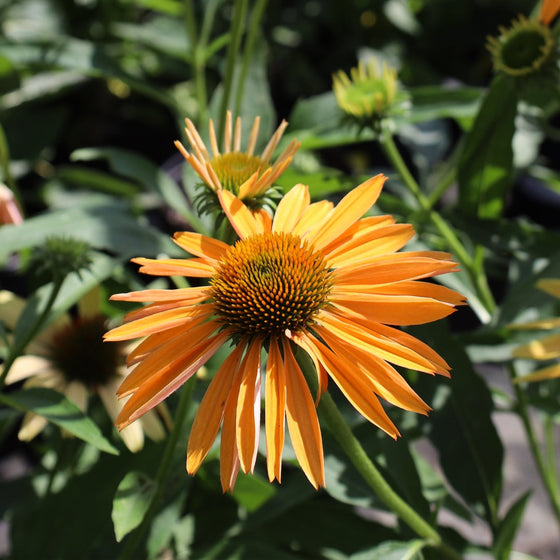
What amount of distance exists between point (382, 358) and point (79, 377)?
424mm

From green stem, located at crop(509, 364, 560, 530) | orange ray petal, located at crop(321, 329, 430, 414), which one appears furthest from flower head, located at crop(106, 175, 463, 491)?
green stem, located at crop(509, 364, 560, 530)

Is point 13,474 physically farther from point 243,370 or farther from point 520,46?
point 520,46

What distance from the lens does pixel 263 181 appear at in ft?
1.77

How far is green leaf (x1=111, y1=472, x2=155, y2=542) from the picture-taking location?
516 mm

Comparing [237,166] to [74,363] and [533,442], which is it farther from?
[533,442]

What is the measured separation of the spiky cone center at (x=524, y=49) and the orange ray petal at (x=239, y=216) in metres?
0.37

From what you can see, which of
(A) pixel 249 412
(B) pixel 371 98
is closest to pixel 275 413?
(A) pixel 249 412

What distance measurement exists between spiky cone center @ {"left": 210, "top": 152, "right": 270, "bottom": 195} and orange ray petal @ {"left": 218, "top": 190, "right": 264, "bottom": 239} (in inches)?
2.2

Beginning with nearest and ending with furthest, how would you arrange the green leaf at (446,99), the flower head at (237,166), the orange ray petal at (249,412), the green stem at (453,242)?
the orange ray petal at (249,412) < the flower head at (237,166) < the green stem at (453,242) < the green leaf at (446,99)

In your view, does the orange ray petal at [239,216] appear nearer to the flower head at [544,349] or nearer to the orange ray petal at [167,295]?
the orange ray petal at [167,295]

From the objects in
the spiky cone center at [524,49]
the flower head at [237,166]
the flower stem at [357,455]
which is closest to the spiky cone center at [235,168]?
the flower head at [237,166]

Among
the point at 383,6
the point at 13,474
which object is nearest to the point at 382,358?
the point at 13,474

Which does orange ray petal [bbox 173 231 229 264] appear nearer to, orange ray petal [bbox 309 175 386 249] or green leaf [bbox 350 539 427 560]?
orange ray petal [bbox 309 175 386 249]

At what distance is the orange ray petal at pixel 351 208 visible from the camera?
0.49 m
